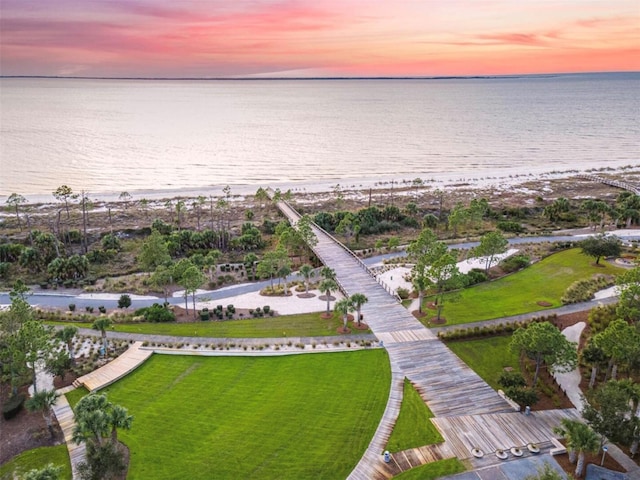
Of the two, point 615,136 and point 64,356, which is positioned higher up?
point 615,136

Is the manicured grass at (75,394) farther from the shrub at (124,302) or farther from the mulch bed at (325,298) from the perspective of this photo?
the mulch bed at (325,298)

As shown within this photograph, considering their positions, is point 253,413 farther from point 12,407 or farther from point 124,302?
point 124,302

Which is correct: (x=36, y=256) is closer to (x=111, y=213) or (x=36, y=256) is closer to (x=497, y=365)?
(x=111, y=213)

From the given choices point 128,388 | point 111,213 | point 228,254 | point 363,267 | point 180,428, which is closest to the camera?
point 180,428

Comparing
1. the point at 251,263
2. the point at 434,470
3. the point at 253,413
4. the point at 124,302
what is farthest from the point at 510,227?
the point at 124,302

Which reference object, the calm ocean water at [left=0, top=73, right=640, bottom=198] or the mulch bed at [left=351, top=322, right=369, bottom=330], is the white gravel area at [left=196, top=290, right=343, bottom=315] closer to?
the mulch bed at [left=351, top=322, right=369, bottom=330]

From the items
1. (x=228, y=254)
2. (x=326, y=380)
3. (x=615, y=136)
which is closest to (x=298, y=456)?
(x=326, y=380)
